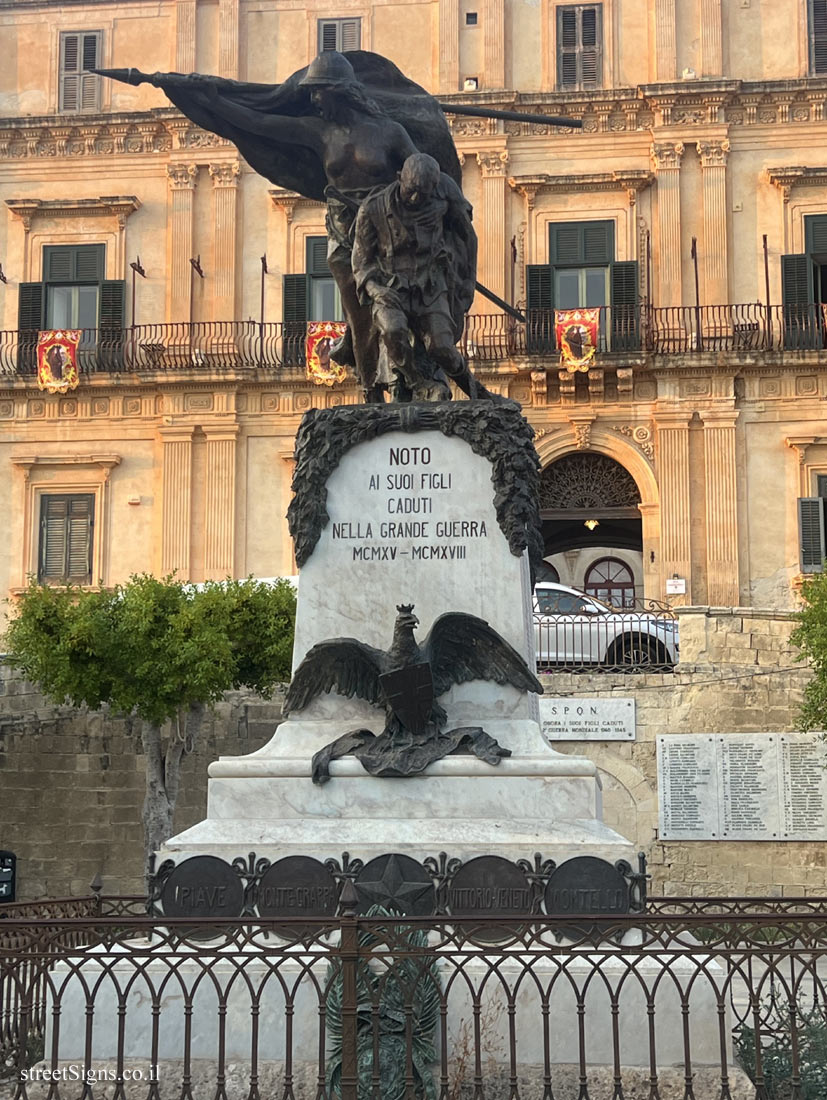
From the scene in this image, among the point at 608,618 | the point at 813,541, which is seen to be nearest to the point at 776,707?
the point at 608,618

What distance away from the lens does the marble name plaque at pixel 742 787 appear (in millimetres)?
19906

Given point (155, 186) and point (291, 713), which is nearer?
point (291, 713)

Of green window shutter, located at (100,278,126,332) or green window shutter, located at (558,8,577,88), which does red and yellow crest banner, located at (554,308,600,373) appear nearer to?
green window shutter, located at (558,8,577,88)

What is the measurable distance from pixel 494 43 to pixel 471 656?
25787mm

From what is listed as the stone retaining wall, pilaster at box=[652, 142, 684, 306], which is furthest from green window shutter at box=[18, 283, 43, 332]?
pilaster at box=[652, 142, 684, 306]

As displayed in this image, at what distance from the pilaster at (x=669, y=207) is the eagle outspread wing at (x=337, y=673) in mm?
23701

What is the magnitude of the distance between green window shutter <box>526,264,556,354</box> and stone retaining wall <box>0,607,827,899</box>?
985cm

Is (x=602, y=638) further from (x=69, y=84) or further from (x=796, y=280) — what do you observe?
(x=69, y=84)

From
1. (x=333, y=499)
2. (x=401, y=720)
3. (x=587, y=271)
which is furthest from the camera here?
(x=587, y=271)

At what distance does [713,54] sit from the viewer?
3098 cm

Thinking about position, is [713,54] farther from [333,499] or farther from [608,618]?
[333,499]

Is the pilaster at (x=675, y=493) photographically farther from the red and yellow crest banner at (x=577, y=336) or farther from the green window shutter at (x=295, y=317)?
the green window shutter at (x=295, y=317)

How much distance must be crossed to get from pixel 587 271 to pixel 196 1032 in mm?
26026

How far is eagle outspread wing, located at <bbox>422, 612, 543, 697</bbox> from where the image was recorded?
26.9 ft
